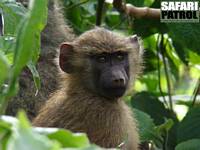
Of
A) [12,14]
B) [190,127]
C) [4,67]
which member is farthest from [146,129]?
[4,67]

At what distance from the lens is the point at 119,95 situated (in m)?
4.15

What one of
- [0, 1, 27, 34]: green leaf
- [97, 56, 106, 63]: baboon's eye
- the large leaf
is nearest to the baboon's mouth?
[97, 56, 106, 63]: baboon's eye

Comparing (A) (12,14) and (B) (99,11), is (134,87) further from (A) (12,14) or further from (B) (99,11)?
Result: (A) (12,14)

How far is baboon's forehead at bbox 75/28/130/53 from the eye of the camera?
14.3 feet

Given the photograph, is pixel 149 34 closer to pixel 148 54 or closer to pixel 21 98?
pixel 148 54

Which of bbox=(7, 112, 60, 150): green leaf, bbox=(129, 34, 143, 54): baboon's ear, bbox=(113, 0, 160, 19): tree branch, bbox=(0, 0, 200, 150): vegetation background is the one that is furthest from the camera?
bbox=(113, 0, 160, 19): tree branch

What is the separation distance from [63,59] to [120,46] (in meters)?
0.44

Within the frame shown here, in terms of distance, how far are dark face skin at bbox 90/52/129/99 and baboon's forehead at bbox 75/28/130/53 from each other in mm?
46

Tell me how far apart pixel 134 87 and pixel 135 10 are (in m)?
0.68

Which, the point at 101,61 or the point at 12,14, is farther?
the point at 101,61

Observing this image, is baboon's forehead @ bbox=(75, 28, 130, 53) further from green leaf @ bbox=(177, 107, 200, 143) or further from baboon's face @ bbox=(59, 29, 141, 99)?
green leaf @ bbox=(177, 107, 200, 143)

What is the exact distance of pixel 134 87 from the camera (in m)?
5.29

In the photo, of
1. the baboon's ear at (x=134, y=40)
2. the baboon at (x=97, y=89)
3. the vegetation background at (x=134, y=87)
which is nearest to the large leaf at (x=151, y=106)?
the vegetation background at (x=134, y=87)

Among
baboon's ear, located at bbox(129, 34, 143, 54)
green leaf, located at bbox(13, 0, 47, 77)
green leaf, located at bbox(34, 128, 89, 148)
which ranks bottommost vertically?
baboon's ear, located at bbox(129, 34, 143, 54)
